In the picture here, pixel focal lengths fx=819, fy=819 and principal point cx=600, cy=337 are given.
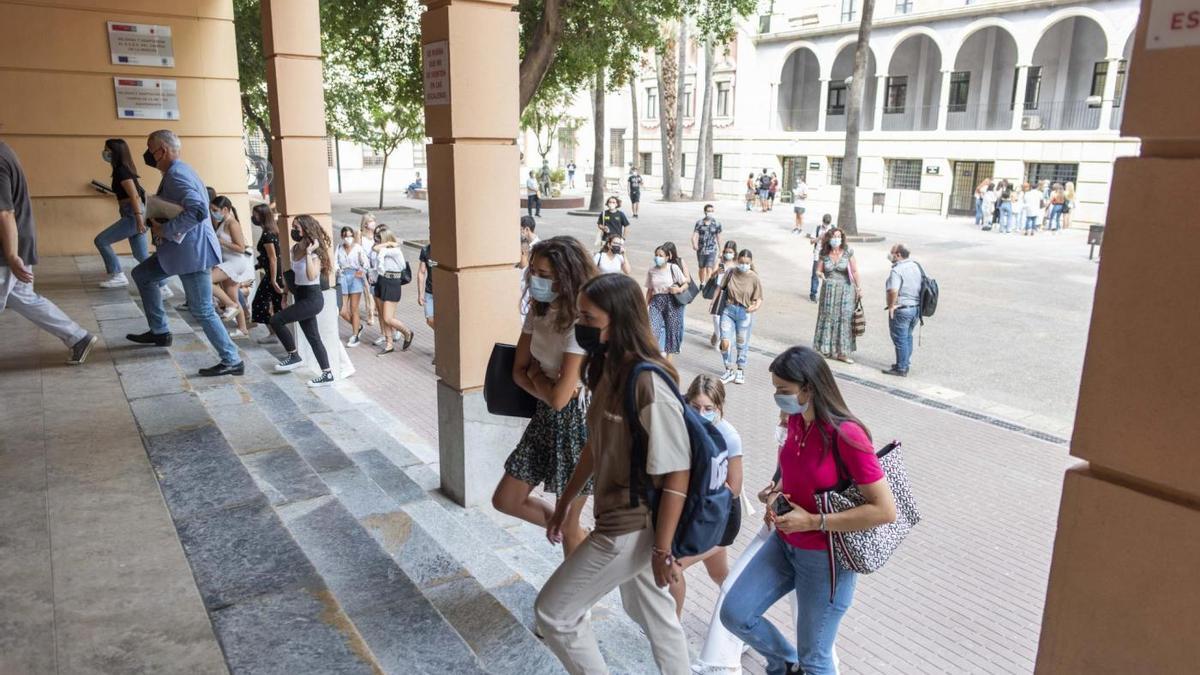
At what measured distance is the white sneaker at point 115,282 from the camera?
888 cm

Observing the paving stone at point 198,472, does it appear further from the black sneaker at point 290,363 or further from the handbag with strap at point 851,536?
the black sneaker at point 290,363

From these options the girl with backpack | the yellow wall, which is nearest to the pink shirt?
the girl with backpack

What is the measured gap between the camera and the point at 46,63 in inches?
401

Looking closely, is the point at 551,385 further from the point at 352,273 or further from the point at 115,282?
the point at 352,273

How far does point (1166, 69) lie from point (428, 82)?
14.2 feet

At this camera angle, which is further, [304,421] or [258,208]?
[258,208]

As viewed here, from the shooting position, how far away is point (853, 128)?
22594 millimetres

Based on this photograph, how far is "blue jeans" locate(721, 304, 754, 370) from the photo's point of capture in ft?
31.4

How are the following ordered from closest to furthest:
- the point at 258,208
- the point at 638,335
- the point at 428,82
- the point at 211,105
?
the point at 638,335, the point at 428,82, the point at 258,208, the point at 211,105

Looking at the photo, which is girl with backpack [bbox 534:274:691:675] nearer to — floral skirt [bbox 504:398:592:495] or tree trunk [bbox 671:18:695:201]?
floral skirt [bbox 504:398:592:495]

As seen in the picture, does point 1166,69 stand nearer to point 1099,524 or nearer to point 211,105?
point 1099,524

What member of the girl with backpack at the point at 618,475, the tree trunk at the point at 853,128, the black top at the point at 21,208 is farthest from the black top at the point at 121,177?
the tree trunk at the point at 853,128

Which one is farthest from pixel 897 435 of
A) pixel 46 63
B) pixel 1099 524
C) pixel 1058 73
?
pixel 1058 73

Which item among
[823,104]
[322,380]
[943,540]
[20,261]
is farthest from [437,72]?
[823,104]
